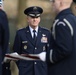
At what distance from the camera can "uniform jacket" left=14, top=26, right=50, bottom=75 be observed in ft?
25.0

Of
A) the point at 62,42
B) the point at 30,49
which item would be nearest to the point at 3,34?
the point at 30,49

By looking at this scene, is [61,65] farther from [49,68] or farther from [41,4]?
[41,4]

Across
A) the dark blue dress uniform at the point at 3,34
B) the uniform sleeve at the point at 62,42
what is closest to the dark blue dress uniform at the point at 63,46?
the uniform sleeve at the point at 62,42

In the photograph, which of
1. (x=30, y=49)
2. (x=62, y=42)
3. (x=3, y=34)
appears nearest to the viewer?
(x=62, y=42)

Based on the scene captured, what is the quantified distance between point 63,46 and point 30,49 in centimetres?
250

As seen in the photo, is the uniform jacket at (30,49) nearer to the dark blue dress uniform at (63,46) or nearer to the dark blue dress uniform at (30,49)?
the dark blue dress uniform at (30,49)

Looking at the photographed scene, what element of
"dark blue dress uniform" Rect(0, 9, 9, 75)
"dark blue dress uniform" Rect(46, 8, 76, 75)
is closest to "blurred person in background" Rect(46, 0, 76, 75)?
"dark blue dress uniform" Rect(46, 8, 76, 75)

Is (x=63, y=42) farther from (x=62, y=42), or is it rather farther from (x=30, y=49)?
(x=30, y=49)

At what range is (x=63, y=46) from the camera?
204 inches

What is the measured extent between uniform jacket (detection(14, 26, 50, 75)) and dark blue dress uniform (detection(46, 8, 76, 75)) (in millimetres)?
2216

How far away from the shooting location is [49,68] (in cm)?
545

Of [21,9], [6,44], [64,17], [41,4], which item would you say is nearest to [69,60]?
[64,17]

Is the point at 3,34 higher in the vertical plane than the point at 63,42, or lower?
lower

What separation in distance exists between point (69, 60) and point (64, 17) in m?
0.48
